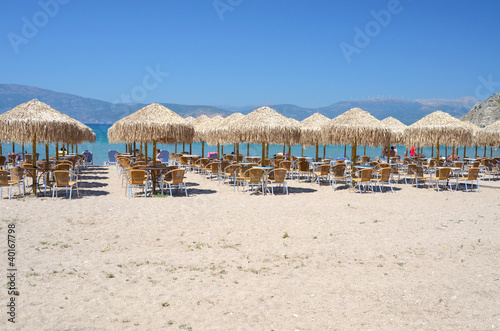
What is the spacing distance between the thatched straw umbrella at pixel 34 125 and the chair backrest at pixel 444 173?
413 inches

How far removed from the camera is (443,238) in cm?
568

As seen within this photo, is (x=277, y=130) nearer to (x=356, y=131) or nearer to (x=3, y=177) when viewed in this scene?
(x=356, y=131)

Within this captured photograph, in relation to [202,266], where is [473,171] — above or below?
above

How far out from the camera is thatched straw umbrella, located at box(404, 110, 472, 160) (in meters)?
12.1

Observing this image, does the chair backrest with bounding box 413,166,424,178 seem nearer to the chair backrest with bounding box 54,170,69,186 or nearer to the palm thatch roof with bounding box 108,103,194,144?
the palm thatch roof with bounding box 108,103,194,144

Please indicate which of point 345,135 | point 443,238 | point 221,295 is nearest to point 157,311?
point 221,295

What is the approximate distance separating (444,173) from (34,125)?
11286 millimetres

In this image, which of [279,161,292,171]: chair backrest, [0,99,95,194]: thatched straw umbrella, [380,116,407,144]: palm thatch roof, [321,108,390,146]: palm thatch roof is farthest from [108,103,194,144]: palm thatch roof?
[380,116,407,144]: palm thatch roof

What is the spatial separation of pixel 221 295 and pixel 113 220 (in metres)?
3.58

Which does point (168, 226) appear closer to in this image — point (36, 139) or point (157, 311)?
point (157, 311)

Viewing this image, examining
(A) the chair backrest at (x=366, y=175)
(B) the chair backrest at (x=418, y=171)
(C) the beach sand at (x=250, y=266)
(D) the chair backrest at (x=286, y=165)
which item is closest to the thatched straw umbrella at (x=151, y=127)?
(C) the beach sand at (x=250, y=266)

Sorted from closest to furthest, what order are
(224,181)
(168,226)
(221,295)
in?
1. (221,295)
2. (168,226)
3. (224,181)

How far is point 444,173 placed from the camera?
10922 millimetres

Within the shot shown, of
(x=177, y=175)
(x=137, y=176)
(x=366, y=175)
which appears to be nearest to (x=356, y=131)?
(x=366, y=175)
